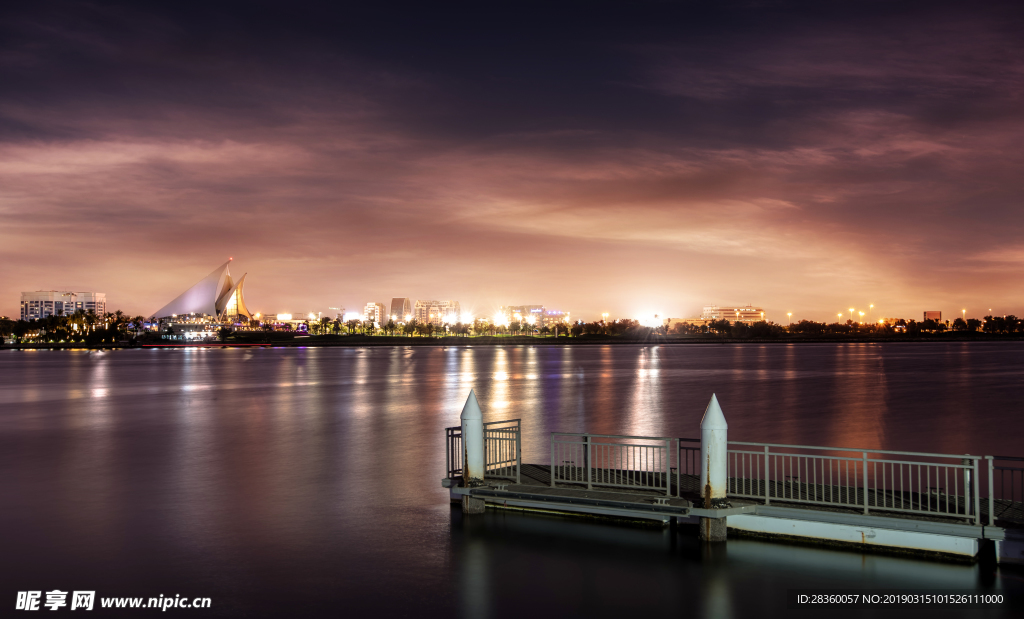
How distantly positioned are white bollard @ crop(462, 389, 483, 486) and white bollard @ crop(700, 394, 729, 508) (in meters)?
4.61

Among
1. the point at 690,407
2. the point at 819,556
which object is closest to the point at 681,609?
the point at 819,556

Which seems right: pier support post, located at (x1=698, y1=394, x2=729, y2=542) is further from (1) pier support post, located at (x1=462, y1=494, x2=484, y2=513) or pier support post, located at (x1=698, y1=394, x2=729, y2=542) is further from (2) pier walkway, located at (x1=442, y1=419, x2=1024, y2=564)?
(1) pier support post, located at (x1=462, y1=494, x2=484, y2=513)

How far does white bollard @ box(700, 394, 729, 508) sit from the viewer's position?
13.1 meters

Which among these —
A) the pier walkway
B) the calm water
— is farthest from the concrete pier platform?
the calm water

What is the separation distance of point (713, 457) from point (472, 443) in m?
4.96

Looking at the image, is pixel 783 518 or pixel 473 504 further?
pixel 473 504

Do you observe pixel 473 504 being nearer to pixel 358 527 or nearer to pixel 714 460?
pixel 358 527

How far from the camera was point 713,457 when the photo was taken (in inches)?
522

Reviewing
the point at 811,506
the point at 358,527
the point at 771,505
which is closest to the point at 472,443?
the point at 358,527

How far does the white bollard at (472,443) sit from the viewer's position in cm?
1541

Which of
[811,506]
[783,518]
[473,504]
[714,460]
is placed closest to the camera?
[714,460]

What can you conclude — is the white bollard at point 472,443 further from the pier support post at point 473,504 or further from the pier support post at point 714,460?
the pier support post at point 714,460

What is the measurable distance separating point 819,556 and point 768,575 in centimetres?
137

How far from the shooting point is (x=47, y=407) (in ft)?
150
